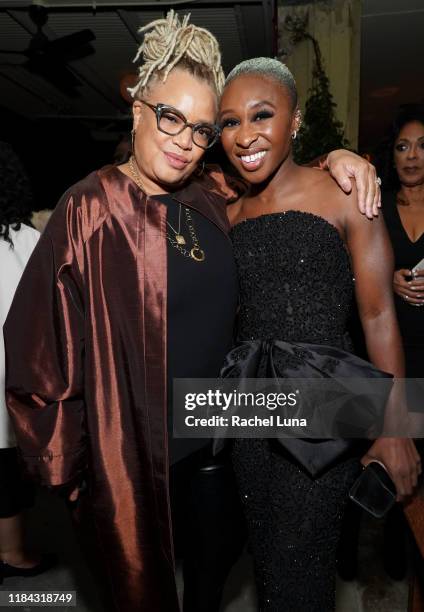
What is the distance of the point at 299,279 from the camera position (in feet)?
4.19

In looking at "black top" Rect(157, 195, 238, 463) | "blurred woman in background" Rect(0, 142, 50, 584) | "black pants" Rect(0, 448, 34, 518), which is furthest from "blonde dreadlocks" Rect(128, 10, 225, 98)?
"black pants" Rect(0, 448, 34, 518)

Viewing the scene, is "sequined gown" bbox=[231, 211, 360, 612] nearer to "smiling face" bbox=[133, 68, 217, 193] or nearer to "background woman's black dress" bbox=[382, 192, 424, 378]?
"smiling face" bbox=[133, 68, 217, 193]

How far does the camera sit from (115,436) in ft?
4.20

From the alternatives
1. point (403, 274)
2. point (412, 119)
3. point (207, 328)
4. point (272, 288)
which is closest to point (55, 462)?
point (207, 328)

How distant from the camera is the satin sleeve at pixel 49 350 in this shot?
122 centimetres

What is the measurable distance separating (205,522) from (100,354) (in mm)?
574

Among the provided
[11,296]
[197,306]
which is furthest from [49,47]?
[197,306]

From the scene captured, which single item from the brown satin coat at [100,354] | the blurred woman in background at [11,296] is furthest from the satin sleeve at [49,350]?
the blurred woman in background at [11,296]

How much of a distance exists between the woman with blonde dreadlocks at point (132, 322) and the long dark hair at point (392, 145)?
1.03 meters

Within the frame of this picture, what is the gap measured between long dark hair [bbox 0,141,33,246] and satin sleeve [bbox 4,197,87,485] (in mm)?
886

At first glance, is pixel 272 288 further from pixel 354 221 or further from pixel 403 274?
pixel 403 274

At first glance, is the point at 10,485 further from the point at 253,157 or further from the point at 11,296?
the point at 253,157

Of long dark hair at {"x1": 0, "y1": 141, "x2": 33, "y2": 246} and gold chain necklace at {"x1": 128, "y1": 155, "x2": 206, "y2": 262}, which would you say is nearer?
gold chain necklace at {"x1": 128, "y1": 155, "x2": 206, "y2": 262}

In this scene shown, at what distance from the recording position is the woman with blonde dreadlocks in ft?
4.04
